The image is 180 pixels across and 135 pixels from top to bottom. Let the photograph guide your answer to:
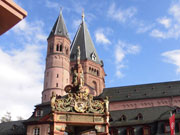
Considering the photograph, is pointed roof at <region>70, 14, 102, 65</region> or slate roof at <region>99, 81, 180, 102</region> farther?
pointed roof at <region>70, 14, 102, 65</region>

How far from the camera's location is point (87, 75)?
258ft

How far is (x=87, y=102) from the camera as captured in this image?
1120 cm

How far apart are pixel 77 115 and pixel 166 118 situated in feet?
97.2

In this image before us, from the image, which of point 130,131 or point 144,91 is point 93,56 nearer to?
point 144,91

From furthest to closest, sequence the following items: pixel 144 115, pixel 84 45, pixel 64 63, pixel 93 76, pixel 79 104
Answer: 1. pixel 84 45
2. pixel 93 76
3. pixel 64 63
4. pixel 144 115
5. pixel 79 104

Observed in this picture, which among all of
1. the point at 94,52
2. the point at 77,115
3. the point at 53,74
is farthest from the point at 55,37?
the point at 77,115

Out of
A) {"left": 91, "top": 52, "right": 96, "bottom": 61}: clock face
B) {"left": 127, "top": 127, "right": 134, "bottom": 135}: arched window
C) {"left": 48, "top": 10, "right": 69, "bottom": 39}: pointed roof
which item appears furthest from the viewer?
{"left": 91, "top": 52, "right": 96, "bottom": 61}: clock face

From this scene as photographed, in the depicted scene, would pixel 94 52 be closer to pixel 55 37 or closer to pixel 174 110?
pixel 55 37

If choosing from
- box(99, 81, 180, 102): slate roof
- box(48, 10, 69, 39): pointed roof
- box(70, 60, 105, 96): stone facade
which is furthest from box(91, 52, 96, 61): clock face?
box(99, 81, 180, 102): slate roof

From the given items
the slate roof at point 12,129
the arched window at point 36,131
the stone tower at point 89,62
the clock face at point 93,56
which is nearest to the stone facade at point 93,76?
the stone tower at point 89,62

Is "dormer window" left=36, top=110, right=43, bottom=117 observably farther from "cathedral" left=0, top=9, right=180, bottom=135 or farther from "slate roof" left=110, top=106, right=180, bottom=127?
"slate roof" left=110, top=106, right=180, bottom=127

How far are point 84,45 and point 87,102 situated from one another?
77.3m

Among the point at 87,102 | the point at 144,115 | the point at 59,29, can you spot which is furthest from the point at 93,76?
the point at 87,102

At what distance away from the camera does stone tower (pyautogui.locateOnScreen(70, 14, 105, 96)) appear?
79.2 metres
